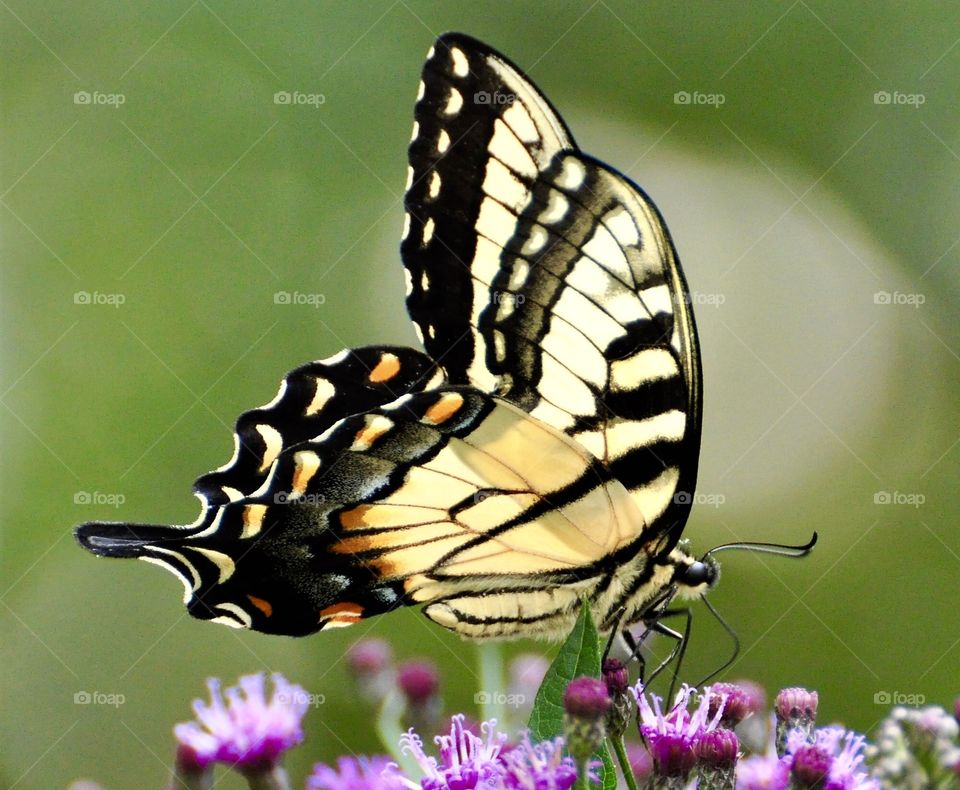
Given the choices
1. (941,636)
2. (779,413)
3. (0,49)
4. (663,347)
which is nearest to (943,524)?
(941,636)

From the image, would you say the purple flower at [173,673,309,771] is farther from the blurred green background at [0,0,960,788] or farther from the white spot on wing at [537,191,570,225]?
the blurred green background at [0,0,960,788]

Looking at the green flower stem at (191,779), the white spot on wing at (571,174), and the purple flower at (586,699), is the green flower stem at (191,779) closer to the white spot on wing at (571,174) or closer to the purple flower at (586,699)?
the purple flower at (586,699)

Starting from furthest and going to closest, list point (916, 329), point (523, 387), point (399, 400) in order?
point (916, 329) → point (523, 387) → point (399, 400)

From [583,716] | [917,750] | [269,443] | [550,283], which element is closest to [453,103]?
[550,283]

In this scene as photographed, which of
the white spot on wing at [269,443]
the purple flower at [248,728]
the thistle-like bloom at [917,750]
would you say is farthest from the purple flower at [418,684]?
the thistle-like bloom at [917,750]

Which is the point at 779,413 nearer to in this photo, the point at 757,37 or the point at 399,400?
the point at 757,37

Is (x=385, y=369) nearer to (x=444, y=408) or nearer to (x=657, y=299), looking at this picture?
(x=444, y=408)

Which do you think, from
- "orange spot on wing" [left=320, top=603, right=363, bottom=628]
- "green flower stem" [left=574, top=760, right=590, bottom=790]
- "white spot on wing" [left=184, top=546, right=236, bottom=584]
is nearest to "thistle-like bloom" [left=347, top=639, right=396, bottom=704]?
"orange spot on wing" [left=320, top=603, right=363, bottom=628]
